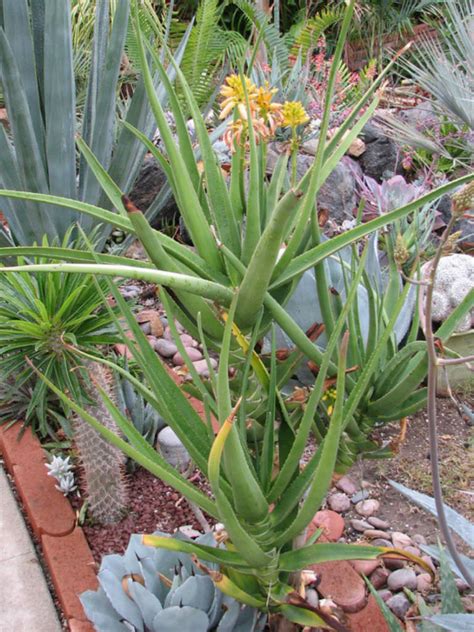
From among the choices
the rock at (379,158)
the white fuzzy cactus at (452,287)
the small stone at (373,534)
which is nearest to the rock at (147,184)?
the rock at (379,158)

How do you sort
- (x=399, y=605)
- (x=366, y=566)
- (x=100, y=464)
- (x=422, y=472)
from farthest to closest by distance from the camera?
1. (x=422, y=472)
2. (x=100, y=464)
3. (x=366, y=566)
4. (x=399, y=605)

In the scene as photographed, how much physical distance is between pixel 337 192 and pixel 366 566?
2.69m

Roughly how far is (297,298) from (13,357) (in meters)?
0.83

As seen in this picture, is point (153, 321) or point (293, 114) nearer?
point (293, 114)

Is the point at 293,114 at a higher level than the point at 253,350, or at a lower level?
higher

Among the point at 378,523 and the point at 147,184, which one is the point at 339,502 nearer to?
the point at 378,523

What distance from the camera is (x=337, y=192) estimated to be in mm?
4062

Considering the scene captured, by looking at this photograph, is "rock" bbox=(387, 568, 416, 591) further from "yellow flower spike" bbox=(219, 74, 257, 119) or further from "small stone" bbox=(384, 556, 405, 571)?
"yellow flower spike" bbox=(219, 74, 257, 119)

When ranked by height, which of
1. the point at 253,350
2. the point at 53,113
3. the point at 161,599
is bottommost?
the point at 161,599

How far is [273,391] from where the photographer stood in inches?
49.3

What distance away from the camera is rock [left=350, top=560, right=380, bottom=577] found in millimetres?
1764

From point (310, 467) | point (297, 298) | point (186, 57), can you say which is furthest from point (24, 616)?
point (186, 57)

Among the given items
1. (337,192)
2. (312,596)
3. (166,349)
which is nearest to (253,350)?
(312,596)

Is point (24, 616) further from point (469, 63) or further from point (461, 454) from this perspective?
point (469, 63)
